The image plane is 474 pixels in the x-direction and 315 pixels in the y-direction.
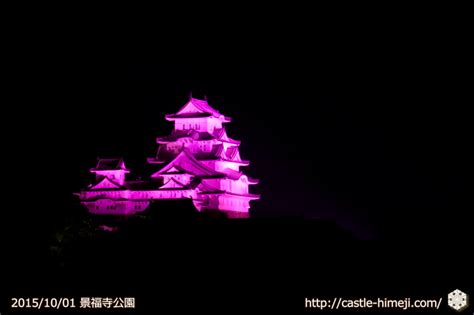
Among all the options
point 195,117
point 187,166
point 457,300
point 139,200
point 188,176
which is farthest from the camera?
point 195,117

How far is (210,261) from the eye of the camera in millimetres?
37438

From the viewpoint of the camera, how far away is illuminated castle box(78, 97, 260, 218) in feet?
189

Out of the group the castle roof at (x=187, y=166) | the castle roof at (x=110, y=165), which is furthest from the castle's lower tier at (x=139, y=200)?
the castle roof at (x=110, y=165)

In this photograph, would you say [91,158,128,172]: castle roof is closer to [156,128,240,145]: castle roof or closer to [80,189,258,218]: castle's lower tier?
[80,189,258,218]: castle's lower tier

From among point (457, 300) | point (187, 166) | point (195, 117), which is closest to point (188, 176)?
point (187, 166)

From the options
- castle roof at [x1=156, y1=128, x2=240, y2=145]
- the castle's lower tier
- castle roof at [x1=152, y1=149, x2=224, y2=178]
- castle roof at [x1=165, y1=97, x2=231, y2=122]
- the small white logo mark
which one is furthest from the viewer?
castle roof at [x1=165, y1=97, x2=231, y2=122]

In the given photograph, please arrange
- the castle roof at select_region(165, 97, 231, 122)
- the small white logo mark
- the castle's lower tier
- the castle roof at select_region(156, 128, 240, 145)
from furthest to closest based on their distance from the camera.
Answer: the castle roof at select_region(165, 97, 231, 122) < the castle roof at select_region(156, 128, 240, 145) < the castle's lower tier < the small white logo mark

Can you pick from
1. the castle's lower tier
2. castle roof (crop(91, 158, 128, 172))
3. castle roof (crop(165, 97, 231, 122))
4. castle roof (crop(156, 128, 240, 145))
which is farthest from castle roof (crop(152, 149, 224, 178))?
castle roof (crop(165, 97, 231, 122))

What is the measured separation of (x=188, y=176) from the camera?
191 ft

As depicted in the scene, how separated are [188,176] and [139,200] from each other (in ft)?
11.5

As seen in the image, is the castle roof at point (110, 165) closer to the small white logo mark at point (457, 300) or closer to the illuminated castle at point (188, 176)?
the illuminated castle at point (188, 176)

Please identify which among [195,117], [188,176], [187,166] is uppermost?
[195,117]

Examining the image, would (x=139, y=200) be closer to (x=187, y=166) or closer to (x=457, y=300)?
(x=187, y=166)

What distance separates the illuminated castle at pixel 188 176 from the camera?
5775cm
